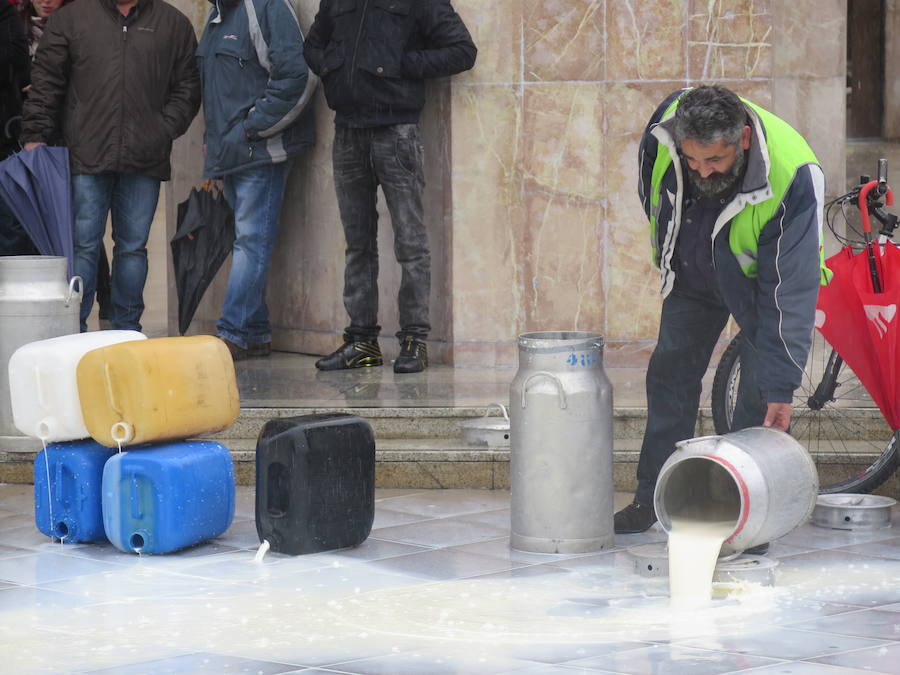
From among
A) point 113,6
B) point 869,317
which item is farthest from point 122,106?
point 869,317

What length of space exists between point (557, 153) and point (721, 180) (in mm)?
3482

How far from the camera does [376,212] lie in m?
9.08

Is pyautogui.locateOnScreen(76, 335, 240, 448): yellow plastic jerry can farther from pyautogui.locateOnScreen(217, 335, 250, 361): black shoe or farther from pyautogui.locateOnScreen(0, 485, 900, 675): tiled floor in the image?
pyautogui.locateOnScreen(217, 335, 250, 361): black shoe

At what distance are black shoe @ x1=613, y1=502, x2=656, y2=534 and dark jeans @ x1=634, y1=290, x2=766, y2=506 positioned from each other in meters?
0.04

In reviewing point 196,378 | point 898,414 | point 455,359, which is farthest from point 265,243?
point 898,414

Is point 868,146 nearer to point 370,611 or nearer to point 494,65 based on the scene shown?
point 494,65

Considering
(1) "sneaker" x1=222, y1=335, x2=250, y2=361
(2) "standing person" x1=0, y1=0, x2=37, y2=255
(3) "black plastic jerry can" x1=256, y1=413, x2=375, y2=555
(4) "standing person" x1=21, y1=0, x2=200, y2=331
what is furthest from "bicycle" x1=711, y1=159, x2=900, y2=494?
(2) "standing person" x1=0, y1=0, x2=37, y2=255

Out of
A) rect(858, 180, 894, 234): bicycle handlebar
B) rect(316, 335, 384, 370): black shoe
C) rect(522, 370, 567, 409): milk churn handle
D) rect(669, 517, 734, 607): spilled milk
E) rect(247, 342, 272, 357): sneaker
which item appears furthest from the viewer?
rect(247, 342, 272, 357): sneaker

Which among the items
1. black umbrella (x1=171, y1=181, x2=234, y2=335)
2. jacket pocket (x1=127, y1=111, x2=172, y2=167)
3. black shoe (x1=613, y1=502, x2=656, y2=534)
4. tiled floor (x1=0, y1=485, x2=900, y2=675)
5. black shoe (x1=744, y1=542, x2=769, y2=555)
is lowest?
tiled floor (x1=0, y1=485, x2=900, y2=675)

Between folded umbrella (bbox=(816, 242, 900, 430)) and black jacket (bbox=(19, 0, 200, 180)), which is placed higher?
black jacket (bbox=(19, 0, 200, 180))

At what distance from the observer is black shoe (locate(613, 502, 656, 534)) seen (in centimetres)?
647

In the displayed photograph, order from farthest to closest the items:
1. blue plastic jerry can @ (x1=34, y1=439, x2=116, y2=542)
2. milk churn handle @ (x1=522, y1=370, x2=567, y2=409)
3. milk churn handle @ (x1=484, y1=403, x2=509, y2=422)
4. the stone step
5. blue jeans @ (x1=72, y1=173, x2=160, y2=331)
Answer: blue jeans @ (x1=72, y1=173, x2=160, y2=331)
milk churn handle @ (x1=484, y1=403, x2=509, y2=422)
the stone step
blue plastic jerry can @ (x1=34, y1=439, x2=116, y2=542)
milk churn handle @ (x1=522, y1=370, x2=567, y2=409)

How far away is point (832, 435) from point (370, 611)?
2.82 m

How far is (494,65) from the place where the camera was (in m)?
9.09
